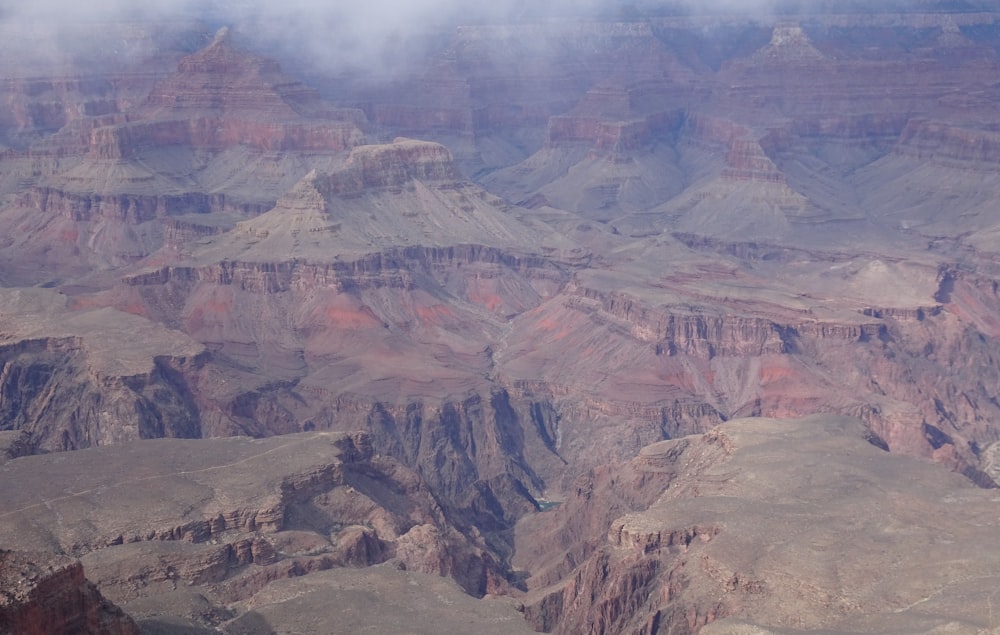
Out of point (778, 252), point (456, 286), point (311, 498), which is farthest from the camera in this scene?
point (778, 252)

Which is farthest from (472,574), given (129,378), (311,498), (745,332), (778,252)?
(778,252)

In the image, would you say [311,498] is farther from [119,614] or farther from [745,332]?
[745,332]

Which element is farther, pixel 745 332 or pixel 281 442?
pixel 745 332

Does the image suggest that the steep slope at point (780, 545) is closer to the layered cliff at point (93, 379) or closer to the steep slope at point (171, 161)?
the layered cliff at point (93, 379)

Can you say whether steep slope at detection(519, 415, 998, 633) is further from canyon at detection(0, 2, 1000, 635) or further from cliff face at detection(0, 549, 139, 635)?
cliff face at detection(0, 549, 139, 635)

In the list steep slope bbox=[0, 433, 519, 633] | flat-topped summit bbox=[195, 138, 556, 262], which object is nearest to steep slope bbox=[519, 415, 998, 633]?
steep slope bbox=[0, 433, 519, 633]

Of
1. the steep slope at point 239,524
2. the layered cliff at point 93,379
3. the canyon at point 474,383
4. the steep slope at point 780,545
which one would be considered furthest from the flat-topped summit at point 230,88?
the steep slope at point 780,545
